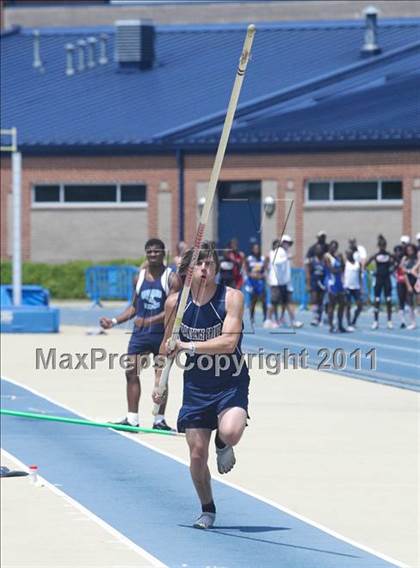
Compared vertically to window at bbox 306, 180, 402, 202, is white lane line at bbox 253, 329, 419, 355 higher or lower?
lower

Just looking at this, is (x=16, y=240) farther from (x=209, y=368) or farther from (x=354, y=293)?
(x=209, y=368)

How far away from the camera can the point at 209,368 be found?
10430mm

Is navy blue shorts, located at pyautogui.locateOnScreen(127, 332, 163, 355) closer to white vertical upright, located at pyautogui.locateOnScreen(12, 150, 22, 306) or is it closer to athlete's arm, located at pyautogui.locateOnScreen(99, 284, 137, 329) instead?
athlete's arm, located at pyautogui.locateOnScreen(99, 284, 137, 329)

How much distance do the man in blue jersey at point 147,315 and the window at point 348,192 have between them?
1143 inches

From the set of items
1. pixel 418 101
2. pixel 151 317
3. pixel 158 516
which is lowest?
pixel 158 516

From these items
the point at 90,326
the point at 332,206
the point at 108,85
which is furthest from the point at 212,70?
the point at 90,326

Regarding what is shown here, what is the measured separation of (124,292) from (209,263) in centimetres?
3544

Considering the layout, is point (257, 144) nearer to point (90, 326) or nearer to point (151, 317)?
point (90, 326)

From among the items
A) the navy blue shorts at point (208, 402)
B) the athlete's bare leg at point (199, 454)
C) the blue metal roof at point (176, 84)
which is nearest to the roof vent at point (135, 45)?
the blue metal roof at point (176, 84)

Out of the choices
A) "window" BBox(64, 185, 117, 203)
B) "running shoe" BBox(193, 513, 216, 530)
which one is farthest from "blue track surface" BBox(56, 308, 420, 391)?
"window" BBox(64, 185, 117, 203)

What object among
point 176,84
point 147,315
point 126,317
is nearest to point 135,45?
point 176,84

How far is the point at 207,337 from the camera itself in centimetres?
938

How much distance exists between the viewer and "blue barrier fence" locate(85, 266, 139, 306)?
43.7 meters

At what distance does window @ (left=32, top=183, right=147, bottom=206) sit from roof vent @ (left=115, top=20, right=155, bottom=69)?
527 cm
